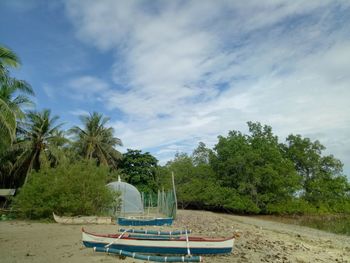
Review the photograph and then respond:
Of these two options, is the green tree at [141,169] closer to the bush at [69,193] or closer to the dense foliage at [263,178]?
the dense foliage at [263,178]

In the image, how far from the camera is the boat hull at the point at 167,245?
810 centimetres

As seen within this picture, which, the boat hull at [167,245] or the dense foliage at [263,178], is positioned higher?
the dense foliage at [263,178]

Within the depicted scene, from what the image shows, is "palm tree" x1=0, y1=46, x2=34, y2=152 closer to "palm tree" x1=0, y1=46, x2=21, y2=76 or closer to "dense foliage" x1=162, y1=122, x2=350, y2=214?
"palm tree" x1=0, y1=46, x2=21, y2=76

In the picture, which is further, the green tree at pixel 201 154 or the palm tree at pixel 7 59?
the green tree at pixel 201 154

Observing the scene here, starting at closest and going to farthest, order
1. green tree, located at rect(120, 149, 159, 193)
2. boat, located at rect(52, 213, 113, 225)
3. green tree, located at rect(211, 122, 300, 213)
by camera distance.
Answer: boat, located at rect(52, 213, 113, 225)
green tree, located at rect(211, 122, 300, 213)
green tree, located at rect(120, 149, 159, 193)

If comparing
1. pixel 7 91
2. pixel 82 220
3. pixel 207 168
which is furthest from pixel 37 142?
pixel 207 168

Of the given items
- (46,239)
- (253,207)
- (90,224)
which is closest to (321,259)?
(46,239)

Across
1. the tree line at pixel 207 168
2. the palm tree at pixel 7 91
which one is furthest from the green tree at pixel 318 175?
the palm tree at pixel 7 91

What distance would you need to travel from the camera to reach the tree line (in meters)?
26.9

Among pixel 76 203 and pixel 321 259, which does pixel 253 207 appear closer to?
pixel 76 203

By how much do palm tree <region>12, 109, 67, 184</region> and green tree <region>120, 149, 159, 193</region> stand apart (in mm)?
16037

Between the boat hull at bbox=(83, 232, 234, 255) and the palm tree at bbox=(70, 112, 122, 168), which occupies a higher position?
the palm tree at bbox=(70, 112, 122, 168)

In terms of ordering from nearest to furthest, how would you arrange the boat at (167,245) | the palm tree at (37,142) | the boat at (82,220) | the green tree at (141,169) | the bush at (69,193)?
1. the boat at (167,245)
2. the boat at (82,220)
3. the bush at (69,193)
4. the palm tree at (37,142)
5. the green tree at (141,169)

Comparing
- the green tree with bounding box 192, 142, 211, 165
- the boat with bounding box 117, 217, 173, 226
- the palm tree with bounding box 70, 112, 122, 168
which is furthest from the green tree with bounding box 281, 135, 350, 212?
the boat with bounding box 117, 217, 173, 226
